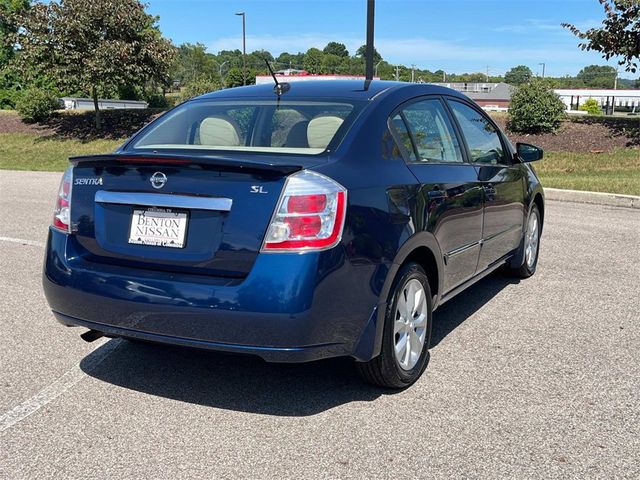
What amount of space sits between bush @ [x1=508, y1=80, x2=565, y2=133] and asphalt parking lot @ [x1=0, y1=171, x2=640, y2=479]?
14.5 meters

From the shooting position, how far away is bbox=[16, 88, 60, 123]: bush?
25734 millimetres

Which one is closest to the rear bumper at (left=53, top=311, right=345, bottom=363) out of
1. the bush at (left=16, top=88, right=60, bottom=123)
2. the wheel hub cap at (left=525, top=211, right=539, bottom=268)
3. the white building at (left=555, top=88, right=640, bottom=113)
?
the wheel hub cap at (left=525, top=211, right=539, bottom=268)

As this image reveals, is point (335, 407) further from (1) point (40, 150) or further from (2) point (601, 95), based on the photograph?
(2) point (601, 95)

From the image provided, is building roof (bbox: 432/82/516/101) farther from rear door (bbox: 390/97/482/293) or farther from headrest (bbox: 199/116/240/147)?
headrest (bbox: 199/116/240/147)

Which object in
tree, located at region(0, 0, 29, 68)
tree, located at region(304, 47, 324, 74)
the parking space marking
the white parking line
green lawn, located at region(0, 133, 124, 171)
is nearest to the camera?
the parking space marking

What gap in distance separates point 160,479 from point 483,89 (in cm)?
9695

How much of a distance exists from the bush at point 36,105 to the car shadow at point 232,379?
23804mm

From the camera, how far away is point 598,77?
12275 cm

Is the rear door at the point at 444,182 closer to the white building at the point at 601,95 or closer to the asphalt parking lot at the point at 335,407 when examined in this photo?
the asphalt parking lot at the point at 335,407

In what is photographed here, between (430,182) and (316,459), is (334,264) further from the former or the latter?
(430,182)

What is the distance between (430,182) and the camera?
13.0ft

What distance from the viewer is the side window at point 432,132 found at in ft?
13.5

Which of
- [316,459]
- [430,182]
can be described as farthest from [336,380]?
[430,182]

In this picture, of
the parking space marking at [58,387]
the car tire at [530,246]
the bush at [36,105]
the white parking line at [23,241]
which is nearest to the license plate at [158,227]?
the parking space marking at [58,387]
